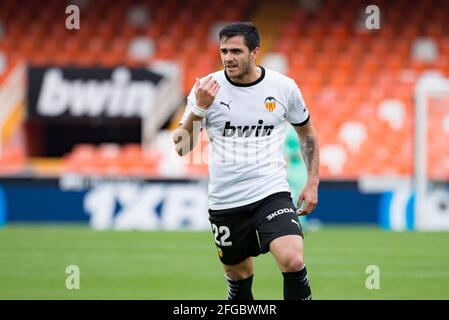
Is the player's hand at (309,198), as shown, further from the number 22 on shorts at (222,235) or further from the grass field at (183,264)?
the grass field at (183,264)

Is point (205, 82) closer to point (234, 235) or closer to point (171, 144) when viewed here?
point (234, 235)

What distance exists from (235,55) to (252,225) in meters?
1.16

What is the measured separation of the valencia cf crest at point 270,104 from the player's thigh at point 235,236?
758mm

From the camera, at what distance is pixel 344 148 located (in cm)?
2194

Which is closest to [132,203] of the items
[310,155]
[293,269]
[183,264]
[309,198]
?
[183,264]

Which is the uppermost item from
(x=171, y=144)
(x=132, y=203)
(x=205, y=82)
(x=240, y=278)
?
(x=171, y=144)

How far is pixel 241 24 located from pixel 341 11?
1904 cm

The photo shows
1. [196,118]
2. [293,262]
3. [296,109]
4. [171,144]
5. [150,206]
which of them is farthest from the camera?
[171,144]

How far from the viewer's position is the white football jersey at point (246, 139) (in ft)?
23.6

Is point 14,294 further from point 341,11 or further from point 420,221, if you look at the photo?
point 341,11

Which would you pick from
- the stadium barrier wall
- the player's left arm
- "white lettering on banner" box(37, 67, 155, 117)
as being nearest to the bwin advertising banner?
"white lettering on banner" box(37, 67, 155, 117)

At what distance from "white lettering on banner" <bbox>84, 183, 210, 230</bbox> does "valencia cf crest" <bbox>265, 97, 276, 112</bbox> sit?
437 inches

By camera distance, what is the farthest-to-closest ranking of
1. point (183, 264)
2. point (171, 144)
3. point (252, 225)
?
point (171, 144), point (183, 264), point (252, 225)

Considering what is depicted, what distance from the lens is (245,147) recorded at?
23.7 feet
